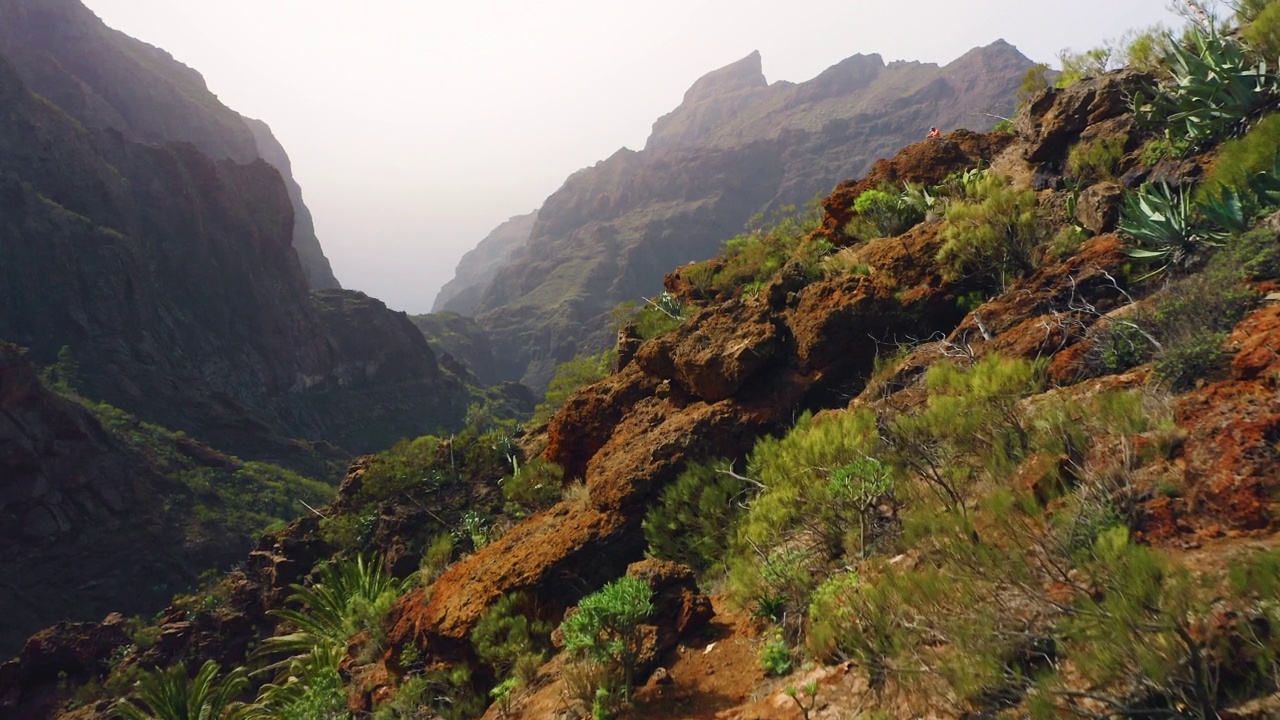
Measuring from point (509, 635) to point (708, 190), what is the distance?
163m

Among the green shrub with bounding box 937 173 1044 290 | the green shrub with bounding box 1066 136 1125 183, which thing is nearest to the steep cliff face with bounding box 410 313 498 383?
the green shrub with bounding box 937 173 1044 290

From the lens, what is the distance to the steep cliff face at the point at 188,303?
51281 mm

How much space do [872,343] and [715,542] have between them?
3086 mm

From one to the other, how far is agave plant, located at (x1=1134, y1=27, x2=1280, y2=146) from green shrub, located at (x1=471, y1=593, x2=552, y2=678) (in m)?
8.18

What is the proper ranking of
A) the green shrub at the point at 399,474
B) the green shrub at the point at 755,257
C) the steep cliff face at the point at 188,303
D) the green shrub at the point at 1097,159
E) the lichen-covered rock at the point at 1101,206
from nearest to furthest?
1. the lichen-covered rock at the point at 1101,206
2. the green shrub at the point at 1097,159
3. the green shrub at the point at 755,257
4. the green shrub at the point at 399,474
5. the steep cliff face at the point at 188,303

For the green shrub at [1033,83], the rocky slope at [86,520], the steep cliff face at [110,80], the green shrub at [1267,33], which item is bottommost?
the rocky slope at [86,520]

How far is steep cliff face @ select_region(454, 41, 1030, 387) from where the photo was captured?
132m

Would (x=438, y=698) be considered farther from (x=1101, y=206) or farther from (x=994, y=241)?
(x=1101, y=206)

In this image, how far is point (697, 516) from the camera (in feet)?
19.3

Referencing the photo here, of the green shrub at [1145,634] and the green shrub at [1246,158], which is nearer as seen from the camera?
the green shrub at [1145,634]

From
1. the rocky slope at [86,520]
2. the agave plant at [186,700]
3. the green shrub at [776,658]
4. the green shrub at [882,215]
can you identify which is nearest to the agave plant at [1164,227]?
the green shrub at [882,215]

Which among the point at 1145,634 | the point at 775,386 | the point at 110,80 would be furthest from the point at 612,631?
the point at 110,80

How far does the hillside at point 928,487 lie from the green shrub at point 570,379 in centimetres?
322

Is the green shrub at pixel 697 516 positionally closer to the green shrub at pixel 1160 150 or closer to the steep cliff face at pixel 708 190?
the green shrub at pixel 1160 150
